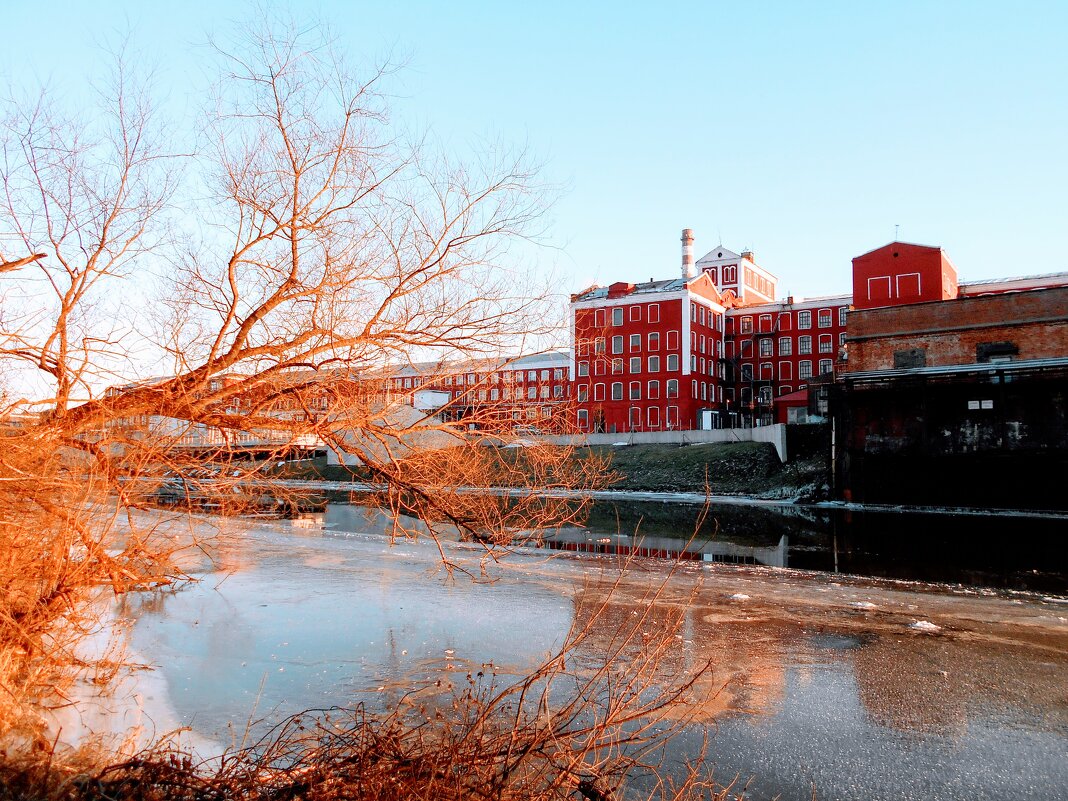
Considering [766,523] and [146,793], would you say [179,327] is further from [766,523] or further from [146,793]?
[766,523]

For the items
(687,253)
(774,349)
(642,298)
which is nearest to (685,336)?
(642,298)

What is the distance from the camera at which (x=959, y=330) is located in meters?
32.3

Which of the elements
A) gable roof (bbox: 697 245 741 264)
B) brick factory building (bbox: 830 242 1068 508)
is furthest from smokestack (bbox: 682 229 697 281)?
brick factory building (bbox: 830 242 1068 508)

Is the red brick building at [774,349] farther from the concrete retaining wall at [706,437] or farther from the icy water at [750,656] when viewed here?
the icy water at [750,656]

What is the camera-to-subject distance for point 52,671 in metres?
7.30

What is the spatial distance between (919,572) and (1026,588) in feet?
6.12

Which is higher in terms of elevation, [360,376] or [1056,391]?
[1056,391]

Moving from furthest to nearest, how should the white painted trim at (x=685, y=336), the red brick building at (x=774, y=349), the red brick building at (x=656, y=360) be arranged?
the red brick building at (x=774, y=349)
the red brick building at (x=656, y=360)
the white painted trim at (x=685, y=336)

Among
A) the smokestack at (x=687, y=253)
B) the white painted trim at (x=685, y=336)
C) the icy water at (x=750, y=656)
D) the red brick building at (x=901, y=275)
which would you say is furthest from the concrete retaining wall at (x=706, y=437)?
the icy water at (x=750, y=656)

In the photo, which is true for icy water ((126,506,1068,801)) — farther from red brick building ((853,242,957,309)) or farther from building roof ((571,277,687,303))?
building roof ((571,277,687,303))

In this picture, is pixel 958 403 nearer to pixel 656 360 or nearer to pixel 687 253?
pixel 656 360

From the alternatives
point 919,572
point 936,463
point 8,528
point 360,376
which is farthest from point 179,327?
point 936,463

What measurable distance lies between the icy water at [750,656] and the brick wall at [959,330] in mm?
22825

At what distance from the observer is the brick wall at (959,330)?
101 feet
